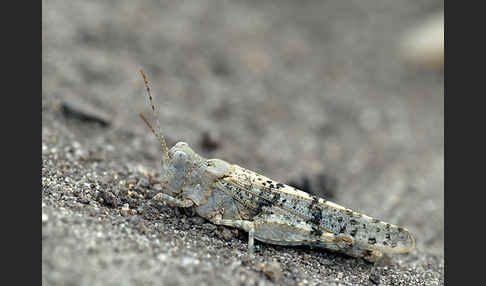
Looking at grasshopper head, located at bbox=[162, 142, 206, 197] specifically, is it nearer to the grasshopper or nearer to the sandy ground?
the grasshopper

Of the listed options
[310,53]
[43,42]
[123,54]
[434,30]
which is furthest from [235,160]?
[434,30]

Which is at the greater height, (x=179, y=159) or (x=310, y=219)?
(x=179, y=159)

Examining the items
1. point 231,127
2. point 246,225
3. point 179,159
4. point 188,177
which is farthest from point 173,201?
point 231,127

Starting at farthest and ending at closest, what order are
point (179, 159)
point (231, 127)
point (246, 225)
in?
1. point (231, 127)
2. point (179, 159)
3. point (246, 225)

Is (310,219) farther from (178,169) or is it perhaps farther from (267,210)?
(178,169)

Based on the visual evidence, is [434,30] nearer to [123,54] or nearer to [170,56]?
[170,56]

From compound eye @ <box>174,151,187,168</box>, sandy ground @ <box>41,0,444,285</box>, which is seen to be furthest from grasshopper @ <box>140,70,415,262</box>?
sandy ground @ <box>41,0,444,285</box>
